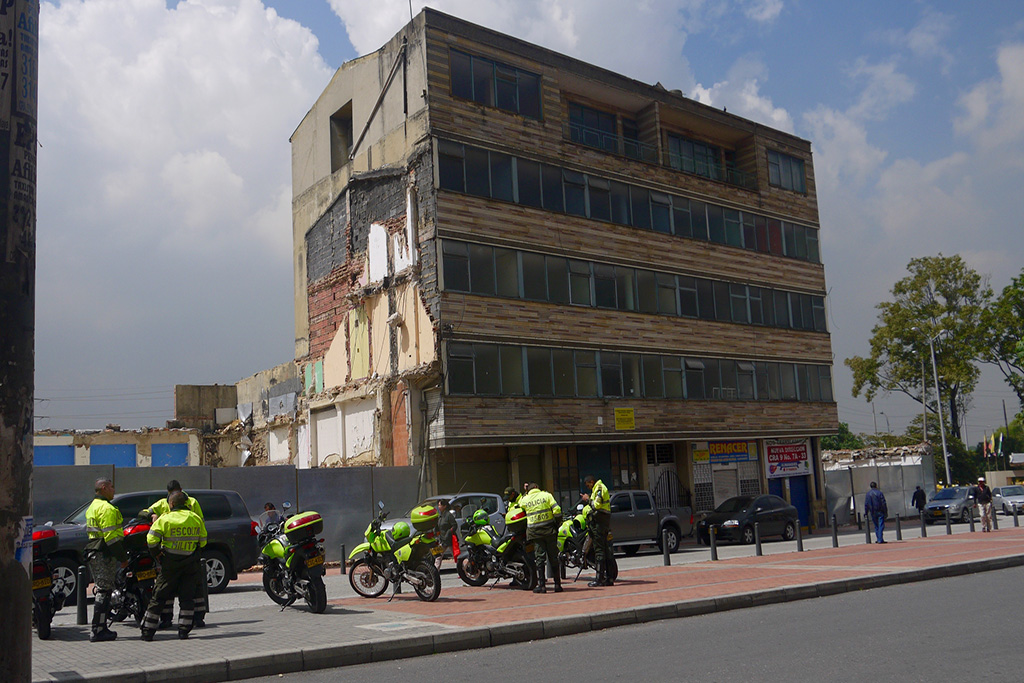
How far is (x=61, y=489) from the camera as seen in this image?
20.0 metres

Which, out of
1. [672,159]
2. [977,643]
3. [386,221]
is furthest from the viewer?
[672,159]

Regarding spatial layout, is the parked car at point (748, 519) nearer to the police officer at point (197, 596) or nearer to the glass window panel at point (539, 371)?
the glass window panel at point (539, 371)

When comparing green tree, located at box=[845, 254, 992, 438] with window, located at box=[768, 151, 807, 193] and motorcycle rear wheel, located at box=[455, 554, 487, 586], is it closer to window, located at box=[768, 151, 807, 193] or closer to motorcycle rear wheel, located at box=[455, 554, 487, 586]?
window, located at box=[768, 151, 807, 193]

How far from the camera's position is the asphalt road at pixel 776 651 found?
25.3 ft

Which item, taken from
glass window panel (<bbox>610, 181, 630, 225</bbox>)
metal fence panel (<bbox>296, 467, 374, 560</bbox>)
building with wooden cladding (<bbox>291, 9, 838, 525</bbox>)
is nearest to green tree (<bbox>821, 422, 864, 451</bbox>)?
building with wooden cladding (<bbox>291, 9, 838, 525</bbox>)

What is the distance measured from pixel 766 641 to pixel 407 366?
61.1ft

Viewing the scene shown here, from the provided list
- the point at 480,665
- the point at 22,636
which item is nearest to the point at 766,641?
the point at 480,665

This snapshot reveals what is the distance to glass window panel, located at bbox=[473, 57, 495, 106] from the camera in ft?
91.7

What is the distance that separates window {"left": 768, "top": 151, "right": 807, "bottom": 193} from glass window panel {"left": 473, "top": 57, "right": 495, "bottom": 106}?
14.4 m

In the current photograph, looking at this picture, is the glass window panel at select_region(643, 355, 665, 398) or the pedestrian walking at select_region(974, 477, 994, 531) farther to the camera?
the glass window panel at select_region(643, 355, 665, 398)

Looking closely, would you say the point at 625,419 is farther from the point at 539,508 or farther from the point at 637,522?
the point at 539,508

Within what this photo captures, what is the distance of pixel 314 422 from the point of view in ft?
105

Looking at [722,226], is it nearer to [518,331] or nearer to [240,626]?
[518,331]

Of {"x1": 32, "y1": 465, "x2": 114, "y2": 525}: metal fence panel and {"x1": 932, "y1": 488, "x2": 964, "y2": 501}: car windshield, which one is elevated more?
{"x1": 32, "y1": 465, "x2": 114, "y2": 525}: metal fence panel
